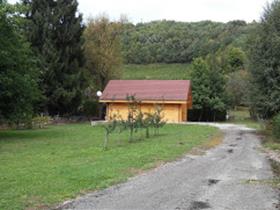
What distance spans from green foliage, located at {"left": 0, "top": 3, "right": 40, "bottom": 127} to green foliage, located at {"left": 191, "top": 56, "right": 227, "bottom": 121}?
32388mm

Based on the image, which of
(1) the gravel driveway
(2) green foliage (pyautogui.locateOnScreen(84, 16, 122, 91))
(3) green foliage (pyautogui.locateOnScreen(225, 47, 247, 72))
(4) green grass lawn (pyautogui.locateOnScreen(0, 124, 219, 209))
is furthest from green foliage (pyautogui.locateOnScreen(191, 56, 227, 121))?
(1) the gravel driveway

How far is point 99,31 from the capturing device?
59.5m

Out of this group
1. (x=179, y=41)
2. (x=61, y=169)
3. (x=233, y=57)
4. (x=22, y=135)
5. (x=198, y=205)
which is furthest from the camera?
(x=179, y=41)

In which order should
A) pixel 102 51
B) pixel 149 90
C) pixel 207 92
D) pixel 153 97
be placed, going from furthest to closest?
pixel 207 92, pixel 102 51, pixel 149 90, pixel 153 97

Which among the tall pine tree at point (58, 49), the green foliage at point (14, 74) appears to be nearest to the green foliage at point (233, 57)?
the tall pine tree at point (58, 49)

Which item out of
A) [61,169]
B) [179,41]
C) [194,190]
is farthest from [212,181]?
[179,41]

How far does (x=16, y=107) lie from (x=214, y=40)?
2735 inches

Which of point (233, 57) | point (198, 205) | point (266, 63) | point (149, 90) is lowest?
point (198, 205)

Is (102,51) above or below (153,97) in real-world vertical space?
above

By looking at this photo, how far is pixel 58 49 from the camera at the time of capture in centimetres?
4931

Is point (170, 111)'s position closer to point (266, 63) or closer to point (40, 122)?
point (40, 122)

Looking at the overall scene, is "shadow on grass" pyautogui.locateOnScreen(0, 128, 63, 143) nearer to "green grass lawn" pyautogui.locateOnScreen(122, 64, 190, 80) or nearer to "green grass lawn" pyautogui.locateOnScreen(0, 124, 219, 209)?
"green grass lawn" pyautogui.locateOnScreen(0, 124, 219, 209)

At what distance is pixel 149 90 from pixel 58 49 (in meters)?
10.7

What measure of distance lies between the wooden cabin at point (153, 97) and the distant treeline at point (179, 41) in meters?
36.8
